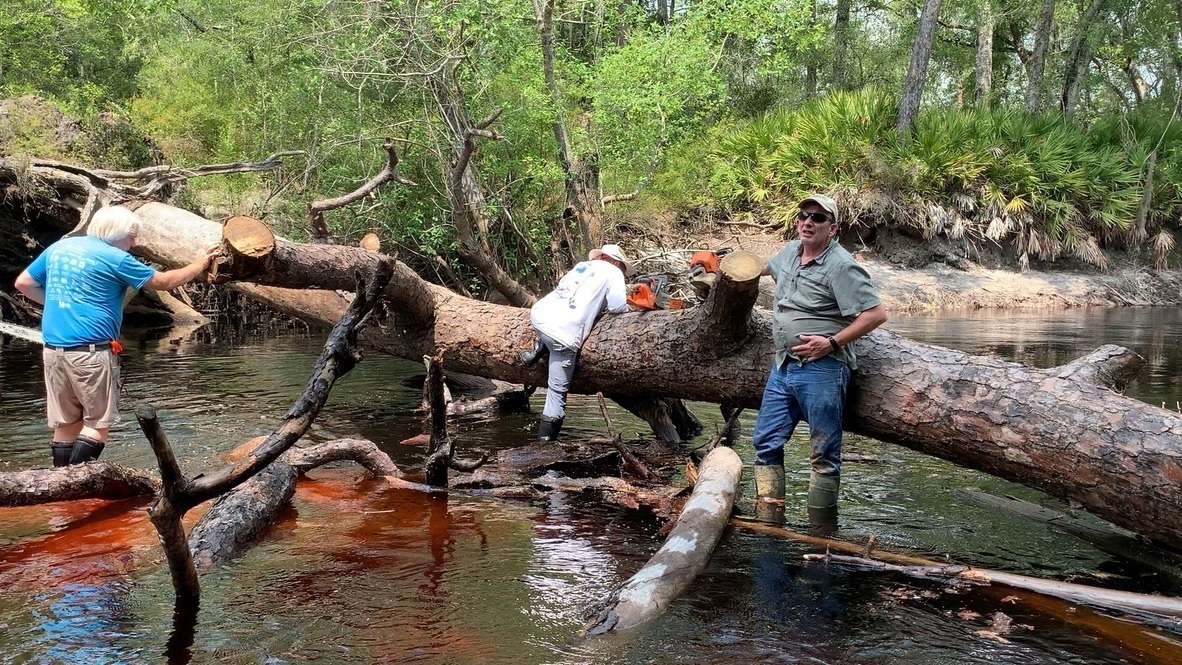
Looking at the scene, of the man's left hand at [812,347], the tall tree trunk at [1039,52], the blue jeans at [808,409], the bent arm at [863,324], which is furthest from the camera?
the tall tree trunk at [1039,52]

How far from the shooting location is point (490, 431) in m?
8.17

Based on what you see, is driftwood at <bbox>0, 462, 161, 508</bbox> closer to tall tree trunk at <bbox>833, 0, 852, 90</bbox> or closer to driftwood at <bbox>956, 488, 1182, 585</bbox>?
driftwood at <bbox>956, 488, 1182, 585</bbox>

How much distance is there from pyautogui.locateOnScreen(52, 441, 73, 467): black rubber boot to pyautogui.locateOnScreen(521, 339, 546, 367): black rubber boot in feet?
10.5

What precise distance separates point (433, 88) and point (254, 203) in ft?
12.9

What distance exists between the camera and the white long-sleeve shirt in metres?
6.73

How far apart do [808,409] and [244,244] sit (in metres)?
3.41

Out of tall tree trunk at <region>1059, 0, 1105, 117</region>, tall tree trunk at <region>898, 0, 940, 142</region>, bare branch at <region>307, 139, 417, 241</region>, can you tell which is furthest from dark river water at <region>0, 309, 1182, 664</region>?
tall tree trunk at <region>1059, 0, 1105, 117</region>

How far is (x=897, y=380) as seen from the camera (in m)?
5.19

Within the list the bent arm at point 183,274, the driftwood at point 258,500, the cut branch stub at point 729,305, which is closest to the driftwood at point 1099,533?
the cut branch stub at point 729,305

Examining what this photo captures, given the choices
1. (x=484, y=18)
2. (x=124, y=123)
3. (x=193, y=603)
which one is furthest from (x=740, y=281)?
(x=124, y=123)

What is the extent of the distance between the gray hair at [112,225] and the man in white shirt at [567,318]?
2.83 meters

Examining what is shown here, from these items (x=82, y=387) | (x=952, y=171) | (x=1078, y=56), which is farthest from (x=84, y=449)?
(x=1078, y=56)

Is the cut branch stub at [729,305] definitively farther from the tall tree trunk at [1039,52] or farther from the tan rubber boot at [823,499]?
the tall tree trunk at [1039,52]

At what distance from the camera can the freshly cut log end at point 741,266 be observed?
496cm
